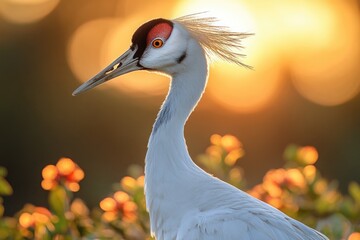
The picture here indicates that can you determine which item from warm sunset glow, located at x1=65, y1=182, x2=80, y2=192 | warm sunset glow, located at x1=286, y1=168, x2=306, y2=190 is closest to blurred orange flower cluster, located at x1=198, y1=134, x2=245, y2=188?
warm sunset glow, located at x1=286, y1=168, x2=306, y2=190

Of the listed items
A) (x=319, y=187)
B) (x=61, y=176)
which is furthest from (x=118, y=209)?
(x=319, y=187)

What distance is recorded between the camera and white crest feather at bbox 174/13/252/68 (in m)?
Answer: 5.82

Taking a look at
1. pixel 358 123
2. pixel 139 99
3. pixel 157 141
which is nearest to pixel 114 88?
pixel 139 99

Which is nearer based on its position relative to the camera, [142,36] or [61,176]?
[142,36]

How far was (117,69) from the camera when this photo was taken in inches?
229

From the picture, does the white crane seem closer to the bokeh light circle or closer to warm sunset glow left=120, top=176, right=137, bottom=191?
warm sunset glow left=120, top=176, right=137, bottom=191

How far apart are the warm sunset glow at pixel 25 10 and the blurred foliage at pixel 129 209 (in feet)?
51.6

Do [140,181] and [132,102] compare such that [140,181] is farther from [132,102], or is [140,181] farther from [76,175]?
[132,102]

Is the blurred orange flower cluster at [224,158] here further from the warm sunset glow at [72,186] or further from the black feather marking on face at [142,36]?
the black feather marking on face at [142,36]

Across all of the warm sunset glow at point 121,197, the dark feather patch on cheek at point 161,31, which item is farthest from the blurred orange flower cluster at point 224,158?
the dark feather patch on cheek at point 161,31

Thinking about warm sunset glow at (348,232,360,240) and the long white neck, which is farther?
warm sunset glow at (348,232,360,240)

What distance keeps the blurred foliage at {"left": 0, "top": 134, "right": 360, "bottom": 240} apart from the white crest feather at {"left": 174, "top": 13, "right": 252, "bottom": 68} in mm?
1021

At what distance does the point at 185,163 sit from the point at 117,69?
68cm

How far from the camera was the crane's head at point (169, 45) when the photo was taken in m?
5.73
